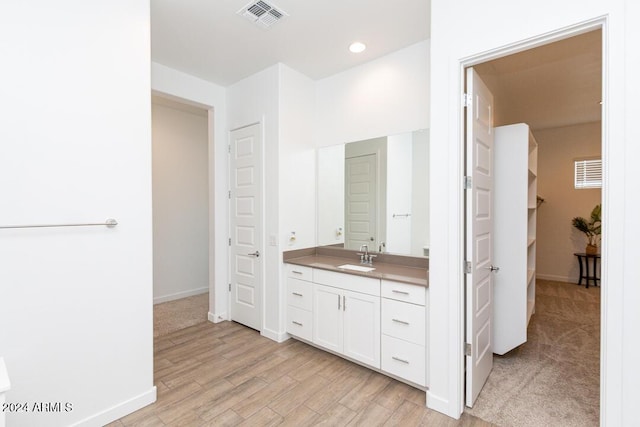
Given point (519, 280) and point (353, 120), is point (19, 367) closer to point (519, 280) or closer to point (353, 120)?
point (353, 120)

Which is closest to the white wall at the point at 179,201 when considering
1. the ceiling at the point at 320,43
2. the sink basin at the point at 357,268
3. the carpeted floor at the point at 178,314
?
the carpeted floor at the point at 178,314

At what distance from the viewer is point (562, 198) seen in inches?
227

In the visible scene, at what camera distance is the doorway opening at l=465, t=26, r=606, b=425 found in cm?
225

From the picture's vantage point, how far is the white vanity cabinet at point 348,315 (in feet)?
8.20

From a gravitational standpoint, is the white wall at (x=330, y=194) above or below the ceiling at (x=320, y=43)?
below

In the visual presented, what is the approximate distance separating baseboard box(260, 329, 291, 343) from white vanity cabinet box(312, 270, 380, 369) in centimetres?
42

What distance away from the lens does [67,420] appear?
71.1 inches

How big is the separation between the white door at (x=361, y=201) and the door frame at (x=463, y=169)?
3.97ft

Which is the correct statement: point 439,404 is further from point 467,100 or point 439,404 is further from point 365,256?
point 467,100

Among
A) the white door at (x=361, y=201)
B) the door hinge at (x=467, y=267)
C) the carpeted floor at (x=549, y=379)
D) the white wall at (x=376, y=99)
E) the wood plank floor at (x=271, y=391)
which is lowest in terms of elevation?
the wood plank floor at (x=271, y=391)

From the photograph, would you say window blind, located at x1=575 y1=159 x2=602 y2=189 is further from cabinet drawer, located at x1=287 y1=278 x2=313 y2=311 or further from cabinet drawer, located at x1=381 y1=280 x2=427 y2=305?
cabinet drawer, located at x1=287 y1=278 x2=313 y2=311

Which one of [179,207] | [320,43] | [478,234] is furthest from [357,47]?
[179,207]

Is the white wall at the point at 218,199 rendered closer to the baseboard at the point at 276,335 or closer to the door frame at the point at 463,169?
the baseboard at the point at 276,335

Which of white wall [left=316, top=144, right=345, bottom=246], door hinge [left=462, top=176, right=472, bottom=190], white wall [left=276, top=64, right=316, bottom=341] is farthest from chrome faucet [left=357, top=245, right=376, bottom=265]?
door hinge [left=462, top=176, right=472, bottom=190]
